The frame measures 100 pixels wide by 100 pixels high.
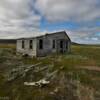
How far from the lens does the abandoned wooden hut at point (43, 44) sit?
82.6ft

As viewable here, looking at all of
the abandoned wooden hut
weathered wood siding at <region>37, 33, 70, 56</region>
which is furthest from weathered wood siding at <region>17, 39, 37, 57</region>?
weathered wood siding at <region>37, 33, 70, 56</region>

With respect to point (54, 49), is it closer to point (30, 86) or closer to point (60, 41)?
point (60, 41)

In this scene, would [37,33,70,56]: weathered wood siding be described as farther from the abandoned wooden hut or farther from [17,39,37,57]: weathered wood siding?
[17,39,37,57]: weathered wood siding

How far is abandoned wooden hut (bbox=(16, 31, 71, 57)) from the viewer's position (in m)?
25.2

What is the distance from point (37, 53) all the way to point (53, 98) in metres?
16.6

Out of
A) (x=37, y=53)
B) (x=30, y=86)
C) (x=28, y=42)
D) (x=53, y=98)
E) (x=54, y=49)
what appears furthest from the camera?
(x=54, y=49)

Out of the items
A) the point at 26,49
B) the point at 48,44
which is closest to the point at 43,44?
the point at 48,44

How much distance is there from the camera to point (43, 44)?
85.1ft

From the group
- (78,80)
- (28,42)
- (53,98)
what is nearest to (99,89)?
(78,80)

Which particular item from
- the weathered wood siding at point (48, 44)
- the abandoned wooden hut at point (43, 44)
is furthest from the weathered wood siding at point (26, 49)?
the weathered wood siding at point (48, 44)

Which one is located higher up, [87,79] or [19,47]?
[19,47]

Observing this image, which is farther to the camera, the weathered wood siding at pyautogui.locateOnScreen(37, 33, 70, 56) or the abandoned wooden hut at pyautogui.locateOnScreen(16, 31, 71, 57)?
the weathered wood siding at pyautogui.locateOnScreen(37, 33, 70, 56)

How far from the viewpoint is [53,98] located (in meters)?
8.76

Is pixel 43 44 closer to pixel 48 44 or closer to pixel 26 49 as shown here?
pixel 48 44
